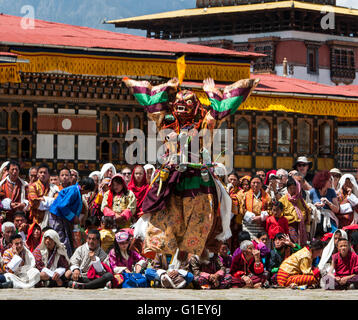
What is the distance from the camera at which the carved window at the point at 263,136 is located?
21.0 m

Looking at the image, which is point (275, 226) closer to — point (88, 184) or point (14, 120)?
point (88, 184)

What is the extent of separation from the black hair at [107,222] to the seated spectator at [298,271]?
2.01 metres

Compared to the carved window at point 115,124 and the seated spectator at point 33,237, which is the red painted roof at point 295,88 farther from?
the seated spectator at point 33,237

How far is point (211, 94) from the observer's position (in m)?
10.7

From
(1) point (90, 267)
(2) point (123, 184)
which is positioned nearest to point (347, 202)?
(2) point (123, 184)

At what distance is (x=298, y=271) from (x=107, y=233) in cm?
222

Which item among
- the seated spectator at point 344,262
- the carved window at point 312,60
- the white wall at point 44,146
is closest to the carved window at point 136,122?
the white wall at point 44,146

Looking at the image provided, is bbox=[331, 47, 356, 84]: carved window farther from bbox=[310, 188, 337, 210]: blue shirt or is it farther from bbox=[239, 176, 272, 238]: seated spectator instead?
bbox=[239, 176, 272, 238]: seated spectator

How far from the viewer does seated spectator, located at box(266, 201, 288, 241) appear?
39.6 ft

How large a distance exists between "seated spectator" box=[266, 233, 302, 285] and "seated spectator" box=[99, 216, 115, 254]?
1841 mm

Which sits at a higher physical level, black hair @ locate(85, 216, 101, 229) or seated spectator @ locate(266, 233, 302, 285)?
black hair @ locate(85, 216, 101, 229)

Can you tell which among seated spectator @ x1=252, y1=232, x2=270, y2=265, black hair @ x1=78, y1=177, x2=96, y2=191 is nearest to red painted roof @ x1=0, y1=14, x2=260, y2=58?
black hair @ x1=78, y1=177, x2=96, y2=191

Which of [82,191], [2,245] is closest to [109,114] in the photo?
[82,191]
